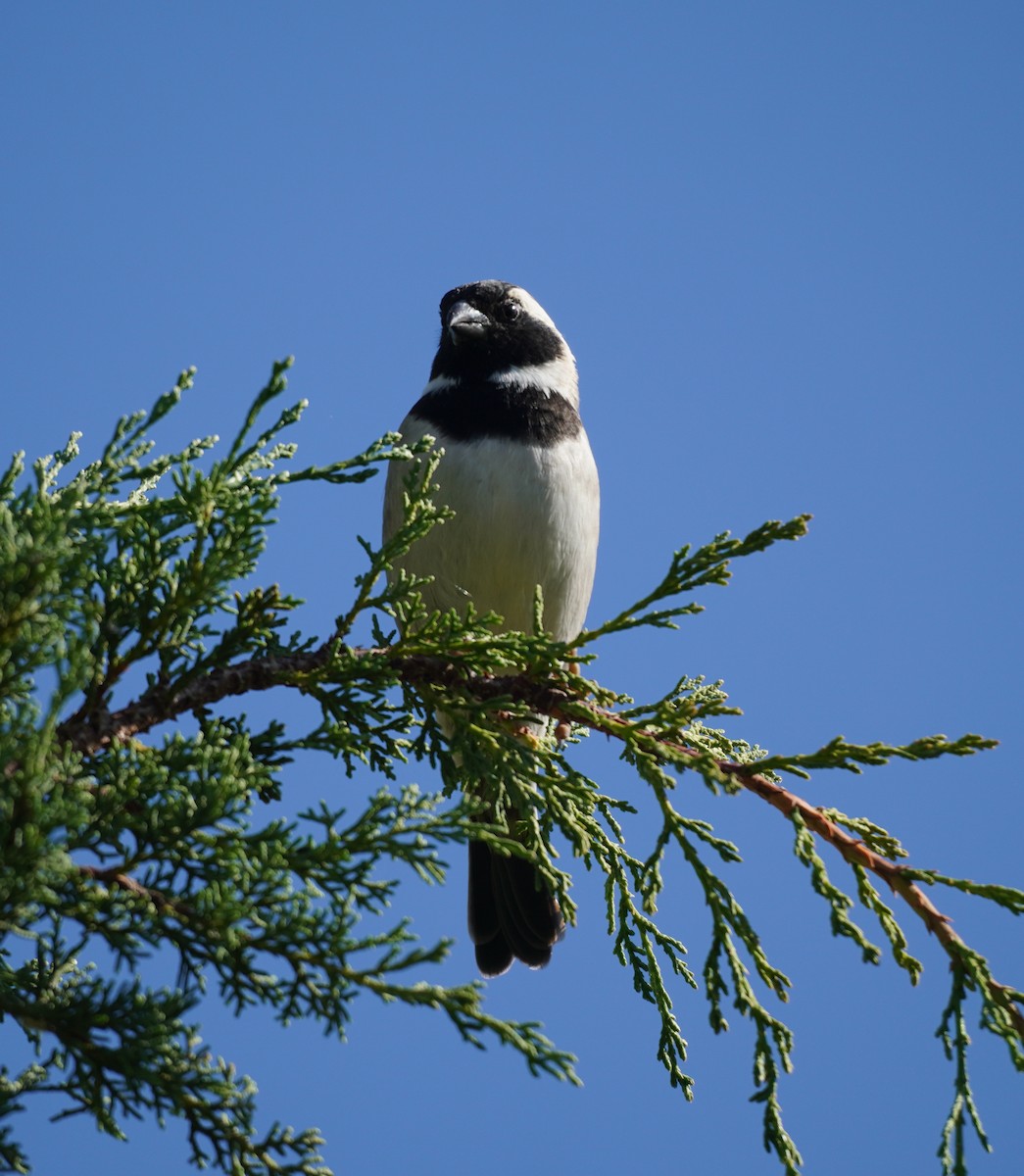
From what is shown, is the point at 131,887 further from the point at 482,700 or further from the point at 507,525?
the point at 507,525

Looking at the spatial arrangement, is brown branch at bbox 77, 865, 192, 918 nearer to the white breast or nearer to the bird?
the bird

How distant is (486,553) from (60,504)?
2.25m

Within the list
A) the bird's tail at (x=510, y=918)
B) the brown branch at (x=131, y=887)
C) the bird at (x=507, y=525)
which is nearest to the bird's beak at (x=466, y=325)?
the bird at (x=507, y=525)

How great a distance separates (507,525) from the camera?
4.29m

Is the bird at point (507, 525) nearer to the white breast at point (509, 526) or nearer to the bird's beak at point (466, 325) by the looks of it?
the white breast at point (509, 526)

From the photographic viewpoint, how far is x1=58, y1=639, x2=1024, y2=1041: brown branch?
240 centimetres

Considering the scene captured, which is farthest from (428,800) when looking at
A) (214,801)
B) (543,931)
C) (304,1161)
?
(543,931)

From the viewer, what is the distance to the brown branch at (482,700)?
240 centimetres

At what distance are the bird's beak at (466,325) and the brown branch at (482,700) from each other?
2460mm

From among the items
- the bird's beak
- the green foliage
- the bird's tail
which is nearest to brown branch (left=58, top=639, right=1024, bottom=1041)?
the green foliage

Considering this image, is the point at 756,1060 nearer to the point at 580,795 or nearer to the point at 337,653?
the point at 580,795

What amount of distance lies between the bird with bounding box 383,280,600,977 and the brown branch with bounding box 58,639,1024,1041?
119 centimetres

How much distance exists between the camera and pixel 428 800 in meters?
2.25

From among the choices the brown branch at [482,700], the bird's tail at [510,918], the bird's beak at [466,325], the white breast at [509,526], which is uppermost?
the bird's beak at [466,325]
